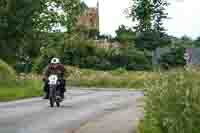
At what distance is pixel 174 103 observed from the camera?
38.0 feet

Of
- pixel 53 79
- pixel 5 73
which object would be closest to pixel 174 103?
pixel 53 79

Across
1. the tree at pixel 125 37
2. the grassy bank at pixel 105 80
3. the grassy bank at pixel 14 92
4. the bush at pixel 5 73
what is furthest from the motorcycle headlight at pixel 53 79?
the tree at pixel 125 37

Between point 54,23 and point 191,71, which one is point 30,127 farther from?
point 54,23

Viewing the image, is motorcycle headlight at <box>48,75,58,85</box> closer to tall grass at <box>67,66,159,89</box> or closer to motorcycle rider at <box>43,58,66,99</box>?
motorcycle rider at <box>43,58,66,99</box>

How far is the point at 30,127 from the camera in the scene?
16.6 m

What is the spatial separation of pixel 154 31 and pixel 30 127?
78.9 meters

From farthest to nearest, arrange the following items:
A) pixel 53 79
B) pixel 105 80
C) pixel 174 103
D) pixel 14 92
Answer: pixel 105 80 → pixel 14 92 → pixel 53 79 → pixel 174 103

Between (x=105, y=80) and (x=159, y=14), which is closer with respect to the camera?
(x=105, y=80)

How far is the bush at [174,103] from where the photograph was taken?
1123cm

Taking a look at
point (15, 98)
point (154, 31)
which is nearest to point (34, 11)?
point (154, 31)

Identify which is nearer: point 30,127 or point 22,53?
point 30,127

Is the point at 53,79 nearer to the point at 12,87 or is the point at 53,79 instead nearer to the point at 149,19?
the point at 12,87

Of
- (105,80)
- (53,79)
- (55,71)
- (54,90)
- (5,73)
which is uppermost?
(55,71)

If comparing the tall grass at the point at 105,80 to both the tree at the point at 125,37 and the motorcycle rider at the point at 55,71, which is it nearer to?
the tree at the point at 125,37
